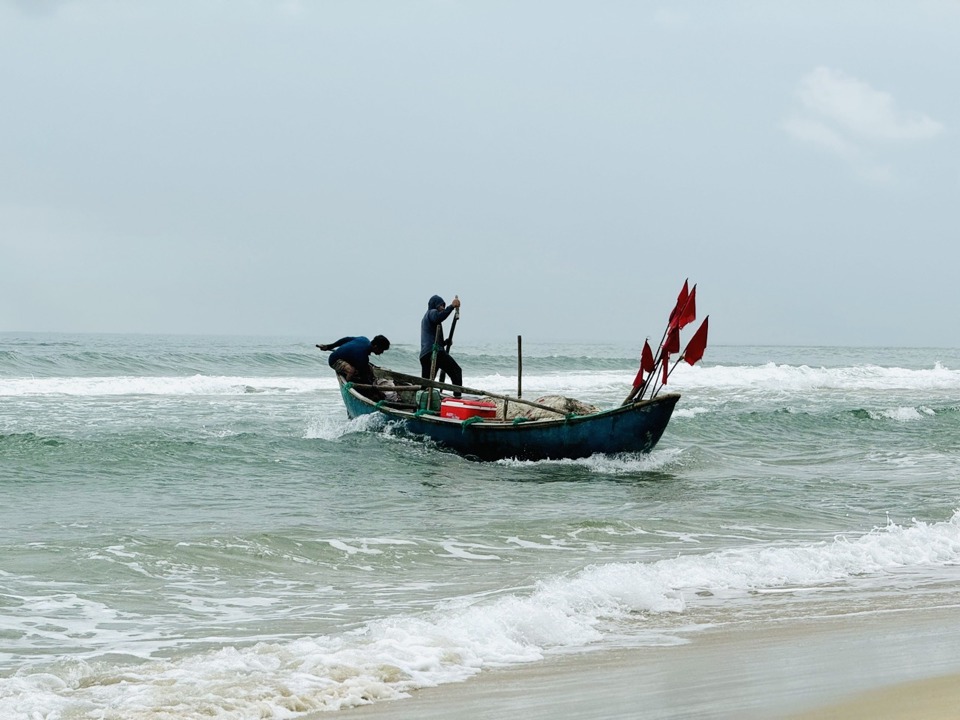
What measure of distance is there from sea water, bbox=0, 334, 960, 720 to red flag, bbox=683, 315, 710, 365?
4.93ft

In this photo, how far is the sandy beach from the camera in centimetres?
380

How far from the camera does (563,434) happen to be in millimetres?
12695

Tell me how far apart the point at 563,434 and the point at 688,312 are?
8.33 ft

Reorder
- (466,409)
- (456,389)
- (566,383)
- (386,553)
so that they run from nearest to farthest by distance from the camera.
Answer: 1. (386,553)
2. (466,409)
3. (456,389)
4. (566,383)

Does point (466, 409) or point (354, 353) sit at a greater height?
point (354, 353)

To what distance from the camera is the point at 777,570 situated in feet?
22.9

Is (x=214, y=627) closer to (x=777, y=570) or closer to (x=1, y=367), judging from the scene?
(x=777, y=570)

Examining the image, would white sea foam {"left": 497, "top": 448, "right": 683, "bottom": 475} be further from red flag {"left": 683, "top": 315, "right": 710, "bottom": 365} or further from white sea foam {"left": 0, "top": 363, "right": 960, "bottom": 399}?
white sea foam {"left": 0, "top": 363, "right": 960, "bottom": 399}

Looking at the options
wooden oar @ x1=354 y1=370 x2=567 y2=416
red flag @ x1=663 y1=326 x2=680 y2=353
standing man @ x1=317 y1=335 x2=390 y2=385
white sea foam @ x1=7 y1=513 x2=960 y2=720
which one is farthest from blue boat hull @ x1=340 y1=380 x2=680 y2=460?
white sea foam @ x1=7 y1=513 x2=960 y2=720

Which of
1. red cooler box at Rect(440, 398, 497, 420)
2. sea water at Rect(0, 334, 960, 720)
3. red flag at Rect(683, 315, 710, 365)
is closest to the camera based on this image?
sea water at Rect(0, 334, 960, 720)

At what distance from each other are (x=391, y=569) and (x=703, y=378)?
98.9 feet

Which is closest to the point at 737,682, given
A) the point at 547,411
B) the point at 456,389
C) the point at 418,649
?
the point at 418,649

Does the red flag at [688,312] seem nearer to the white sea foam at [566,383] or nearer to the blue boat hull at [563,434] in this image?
the blue boat hull at [563,434]

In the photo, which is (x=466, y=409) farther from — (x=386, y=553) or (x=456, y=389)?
(x=386, y=553)
